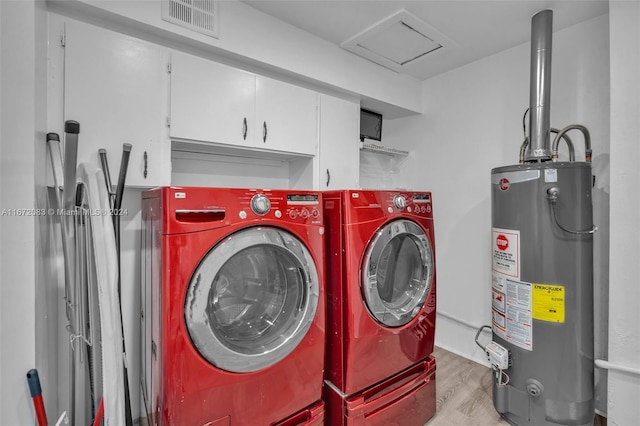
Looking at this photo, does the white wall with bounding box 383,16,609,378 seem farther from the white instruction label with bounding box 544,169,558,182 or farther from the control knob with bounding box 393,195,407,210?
the control knob with bounding box 393,195,407,210

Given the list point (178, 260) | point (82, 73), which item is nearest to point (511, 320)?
point (178, 260)

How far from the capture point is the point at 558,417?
1604 millimetres

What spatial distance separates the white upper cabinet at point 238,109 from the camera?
169 cm

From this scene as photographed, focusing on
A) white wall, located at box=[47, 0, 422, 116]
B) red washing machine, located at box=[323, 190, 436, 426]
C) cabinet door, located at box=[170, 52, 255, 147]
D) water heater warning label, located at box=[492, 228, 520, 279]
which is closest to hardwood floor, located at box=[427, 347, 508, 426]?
red washing machine, located at box=[323, 190, 436, 426]

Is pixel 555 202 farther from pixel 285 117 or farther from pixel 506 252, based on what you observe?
pixel 285 117

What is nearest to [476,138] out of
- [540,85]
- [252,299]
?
[540,85]

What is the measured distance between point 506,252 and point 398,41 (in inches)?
65.4

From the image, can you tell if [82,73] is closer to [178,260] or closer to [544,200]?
[178,260]

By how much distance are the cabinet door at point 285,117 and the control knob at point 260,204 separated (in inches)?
31.1

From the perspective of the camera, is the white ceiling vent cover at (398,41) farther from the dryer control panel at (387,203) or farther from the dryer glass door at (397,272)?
the dryer glass door at (397,272)

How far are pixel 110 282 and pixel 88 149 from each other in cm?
98

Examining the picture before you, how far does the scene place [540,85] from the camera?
1832 millimetres

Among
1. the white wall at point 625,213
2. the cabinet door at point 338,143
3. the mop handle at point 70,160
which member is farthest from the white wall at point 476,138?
the mop handle at point 70,160

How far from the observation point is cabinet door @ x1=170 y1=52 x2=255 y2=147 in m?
1.68
